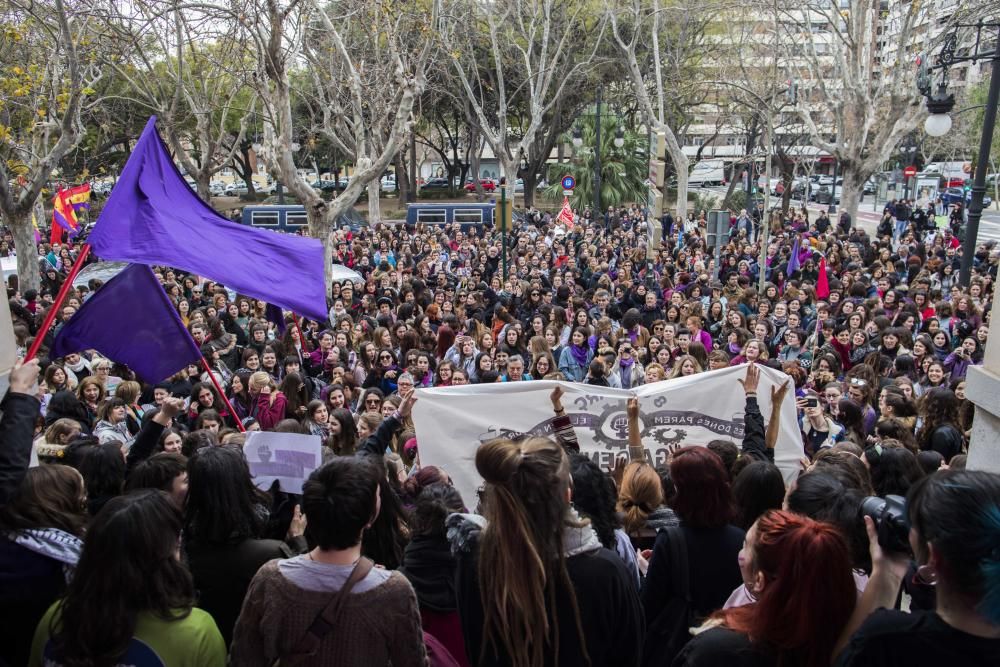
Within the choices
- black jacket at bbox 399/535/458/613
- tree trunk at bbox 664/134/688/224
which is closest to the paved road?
tree trunk at bbox 664/134/688/224

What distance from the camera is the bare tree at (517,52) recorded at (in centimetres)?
2742

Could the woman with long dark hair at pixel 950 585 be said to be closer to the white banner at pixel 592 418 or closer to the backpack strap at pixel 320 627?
the backpack strap at pixel 320 627

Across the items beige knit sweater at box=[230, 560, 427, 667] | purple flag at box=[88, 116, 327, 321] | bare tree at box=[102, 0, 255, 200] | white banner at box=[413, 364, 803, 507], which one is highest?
bare tree at box=[102, 0, 255, 200]

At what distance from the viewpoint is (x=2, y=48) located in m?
16.9

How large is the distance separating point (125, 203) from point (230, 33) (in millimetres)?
11916

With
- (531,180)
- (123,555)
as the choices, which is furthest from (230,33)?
(531,180)

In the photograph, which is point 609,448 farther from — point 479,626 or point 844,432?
point 479,626

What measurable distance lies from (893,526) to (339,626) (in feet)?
5.14

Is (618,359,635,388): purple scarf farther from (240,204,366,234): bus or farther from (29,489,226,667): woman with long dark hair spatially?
(240,204,366,234): bus

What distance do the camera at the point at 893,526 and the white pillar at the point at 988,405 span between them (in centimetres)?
142

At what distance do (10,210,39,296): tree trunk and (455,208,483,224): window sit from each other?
18554mm

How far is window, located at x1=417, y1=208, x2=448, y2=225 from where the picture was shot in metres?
32.9

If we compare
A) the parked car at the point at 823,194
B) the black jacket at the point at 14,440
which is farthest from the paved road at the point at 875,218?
the black jacket at the point at 14,440

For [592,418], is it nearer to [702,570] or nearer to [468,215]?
[702,570]
